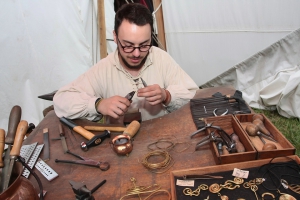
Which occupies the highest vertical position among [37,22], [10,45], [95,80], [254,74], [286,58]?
[37,22]

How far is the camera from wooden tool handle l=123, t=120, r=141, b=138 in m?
1.31

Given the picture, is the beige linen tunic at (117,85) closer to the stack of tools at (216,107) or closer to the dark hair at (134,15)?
the stack of tools at (216,107)

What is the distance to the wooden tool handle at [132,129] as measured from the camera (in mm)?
1312

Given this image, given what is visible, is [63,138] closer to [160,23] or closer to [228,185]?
[228,185]

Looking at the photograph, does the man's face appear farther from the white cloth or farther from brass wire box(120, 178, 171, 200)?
the white cloth

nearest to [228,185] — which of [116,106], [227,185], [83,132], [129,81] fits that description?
[227,185]

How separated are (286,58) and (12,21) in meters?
3.12

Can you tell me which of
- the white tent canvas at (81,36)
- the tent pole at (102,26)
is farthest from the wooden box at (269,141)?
the tent pole at (102,26)

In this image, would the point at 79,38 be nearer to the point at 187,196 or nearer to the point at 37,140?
the point at 37,140

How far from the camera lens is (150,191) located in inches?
37.9

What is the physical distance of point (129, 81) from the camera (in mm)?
1778

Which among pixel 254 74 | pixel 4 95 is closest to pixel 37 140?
pixel 4 95

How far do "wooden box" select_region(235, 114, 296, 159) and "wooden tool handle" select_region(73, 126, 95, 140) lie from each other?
814mm

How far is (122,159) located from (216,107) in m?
0.69
